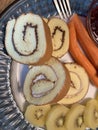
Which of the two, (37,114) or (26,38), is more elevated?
(26,38)

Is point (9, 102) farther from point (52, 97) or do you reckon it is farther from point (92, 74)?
point (92, 74)

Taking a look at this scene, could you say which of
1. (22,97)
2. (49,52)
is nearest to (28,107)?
(22,97)

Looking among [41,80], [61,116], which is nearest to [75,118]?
[61,116]

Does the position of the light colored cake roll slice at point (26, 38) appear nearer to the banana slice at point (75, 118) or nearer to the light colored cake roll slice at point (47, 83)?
the light colored cake roll slice at point (47, 83)

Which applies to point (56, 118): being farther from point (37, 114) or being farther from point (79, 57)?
point (79, 57)

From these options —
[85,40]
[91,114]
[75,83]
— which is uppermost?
[85,40]

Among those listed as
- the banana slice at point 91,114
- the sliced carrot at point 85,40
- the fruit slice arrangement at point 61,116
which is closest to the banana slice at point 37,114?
the fruit slice arrangement at point 61,116

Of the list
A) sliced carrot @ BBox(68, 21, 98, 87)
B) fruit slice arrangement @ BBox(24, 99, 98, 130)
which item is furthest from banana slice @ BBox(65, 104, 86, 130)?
sliced carrot @ BBox(68, 21, 98, 87)
